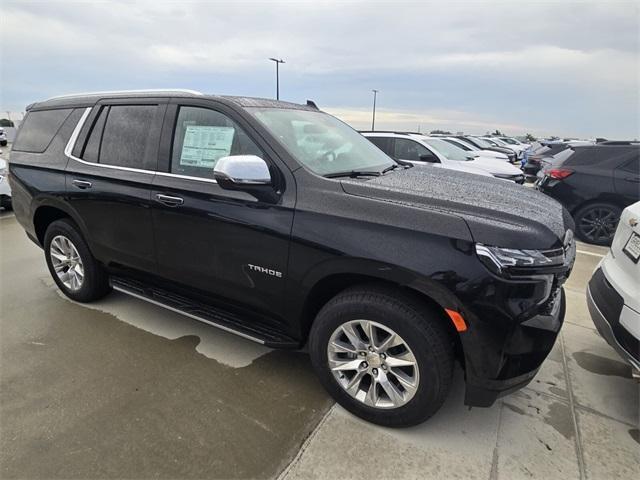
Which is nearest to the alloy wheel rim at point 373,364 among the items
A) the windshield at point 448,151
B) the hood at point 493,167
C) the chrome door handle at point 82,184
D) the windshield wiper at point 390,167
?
the windshield wiper at point 390,167

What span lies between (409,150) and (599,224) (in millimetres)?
3615

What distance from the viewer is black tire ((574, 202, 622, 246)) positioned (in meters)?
6.55

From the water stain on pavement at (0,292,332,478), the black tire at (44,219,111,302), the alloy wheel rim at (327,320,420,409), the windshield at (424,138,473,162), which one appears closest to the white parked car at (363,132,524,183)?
the windshield at (424,138,473,162)

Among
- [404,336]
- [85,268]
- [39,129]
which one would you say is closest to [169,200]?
[85,268]

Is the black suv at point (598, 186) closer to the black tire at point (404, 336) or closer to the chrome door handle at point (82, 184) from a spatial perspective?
the black tire at point (404, 336)

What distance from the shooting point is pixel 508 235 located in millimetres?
1918

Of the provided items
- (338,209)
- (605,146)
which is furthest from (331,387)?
(605,146)

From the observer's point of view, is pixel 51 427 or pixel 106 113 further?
A: pixel 106 113

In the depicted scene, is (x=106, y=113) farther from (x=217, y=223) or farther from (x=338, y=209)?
(x=338, y=209)

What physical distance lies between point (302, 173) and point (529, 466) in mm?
1980

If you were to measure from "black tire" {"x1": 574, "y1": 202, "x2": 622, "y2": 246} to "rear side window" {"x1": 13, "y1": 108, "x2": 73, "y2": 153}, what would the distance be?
292 inches

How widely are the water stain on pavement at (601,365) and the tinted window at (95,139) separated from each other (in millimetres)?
4117

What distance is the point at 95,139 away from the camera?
10.9ft

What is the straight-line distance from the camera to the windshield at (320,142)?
2557mm
